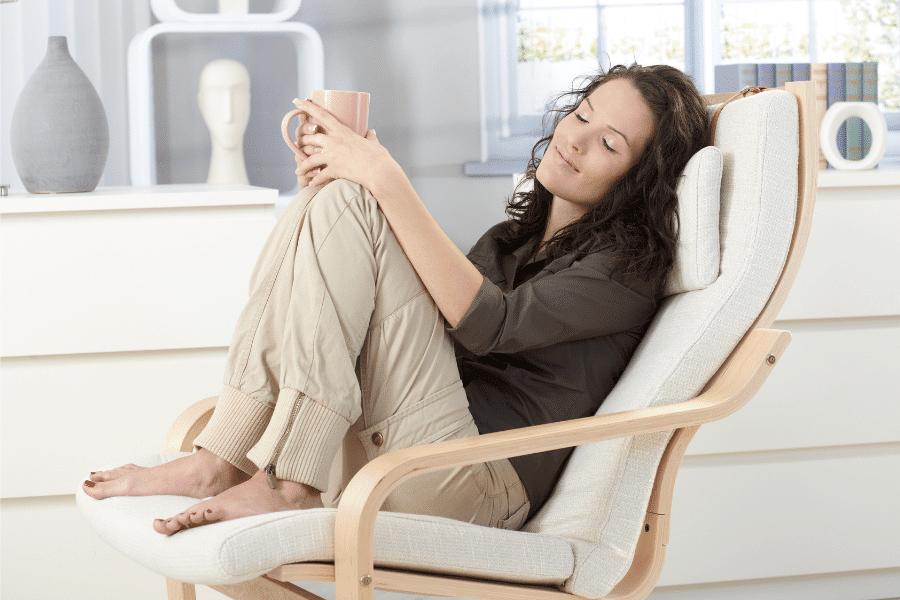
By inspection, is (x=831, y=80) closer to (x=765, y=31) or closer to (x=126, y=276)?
(x=765, y=31)

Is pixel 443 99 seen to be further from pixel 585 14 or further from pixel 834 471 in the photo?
pixel 834 471

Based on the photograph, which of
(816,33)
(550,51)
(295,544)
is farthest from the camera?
(816,33)

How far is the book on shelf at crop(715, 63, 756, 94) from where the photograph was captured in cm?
224

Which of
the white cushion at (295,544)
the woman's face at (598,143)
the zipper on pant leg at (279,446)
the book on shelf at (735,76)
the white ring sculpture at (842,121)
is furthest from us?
the book on shelf at (735,76)

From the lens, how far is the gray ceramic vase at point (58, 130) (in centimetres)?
187

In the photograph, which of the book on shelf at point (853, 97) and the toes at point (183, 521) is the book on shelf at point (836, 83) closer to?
the book on shelf at point (853, 97)

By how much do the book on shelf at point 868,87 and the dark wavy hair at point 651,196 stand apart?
1.09 metres

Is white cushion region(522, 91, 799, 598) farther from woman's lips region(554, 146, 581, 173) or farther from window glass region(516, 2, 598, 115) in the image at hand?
window glass region(516, 2, 598, 115)

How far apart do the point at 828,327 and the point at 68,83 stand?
68.0 inches

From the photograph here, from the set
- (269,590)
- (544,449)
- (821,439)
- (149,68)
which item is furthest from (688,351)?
(149,68)

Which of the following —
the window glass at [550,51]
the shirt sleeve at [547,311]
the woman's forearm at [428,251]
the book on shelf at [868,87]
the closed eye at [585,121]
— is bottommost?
Result: the shirt sleeve at [547,311]

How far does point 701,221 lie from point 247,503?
73 cm

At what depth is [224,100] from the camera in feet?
7.41

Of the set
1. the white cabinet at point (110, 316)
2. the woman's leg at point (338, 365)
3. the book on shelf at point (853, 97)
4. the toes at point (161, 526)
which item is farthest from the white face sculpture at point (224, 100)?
the book on shelf at point (853, 97)
